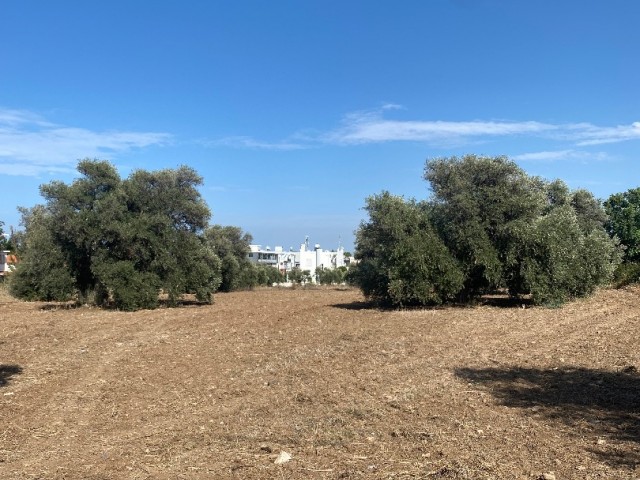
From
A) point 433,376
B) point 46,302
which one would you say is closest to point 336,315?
point 433,376

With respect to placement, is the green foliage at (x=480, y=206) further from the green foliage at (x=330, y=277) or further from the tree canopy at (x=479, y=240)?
the green foliage at (x=330, y=277)

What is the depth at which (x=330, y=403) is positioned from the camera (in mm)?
7270

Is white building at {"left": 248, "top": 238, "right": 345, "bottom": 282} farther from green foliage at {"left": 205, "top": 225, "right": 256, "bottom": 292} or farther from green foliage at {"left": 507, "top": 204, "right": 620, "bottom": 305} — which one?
green foliage at {"left": 507, "top": 204, "right": 620, "bottom": 305}

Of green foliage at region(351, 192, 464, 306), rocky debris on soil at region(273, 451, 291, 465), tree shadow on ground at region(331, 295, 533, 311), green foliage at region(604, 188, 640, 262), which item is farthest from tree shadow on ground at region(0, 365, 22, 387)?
green foliage at region(604, 188, 640, 262)

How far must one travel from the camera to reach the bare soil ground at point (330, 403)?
5.06m

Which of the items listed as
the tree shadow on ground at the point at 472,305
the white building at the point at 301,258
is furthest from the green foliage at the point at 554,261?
the white building at the point at 301,258

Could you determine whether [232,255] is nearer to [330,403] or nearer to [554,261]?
[554,261]

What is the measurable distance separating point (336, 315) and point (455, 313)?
3.92 metres

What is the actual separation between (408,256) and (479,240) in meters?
2.41

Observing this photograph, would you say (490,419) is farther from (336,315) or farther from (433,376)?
(336,315)

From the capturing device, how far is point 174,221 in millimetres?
23406

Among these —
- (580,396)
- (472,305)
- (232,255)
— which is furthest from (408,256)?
(232,255)

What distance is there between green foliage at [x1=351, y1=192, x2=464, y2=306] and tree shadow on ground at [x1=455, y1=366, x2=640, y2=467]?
32.5ft

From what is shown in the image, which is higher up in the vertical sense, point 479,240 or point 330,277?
point 479,240
